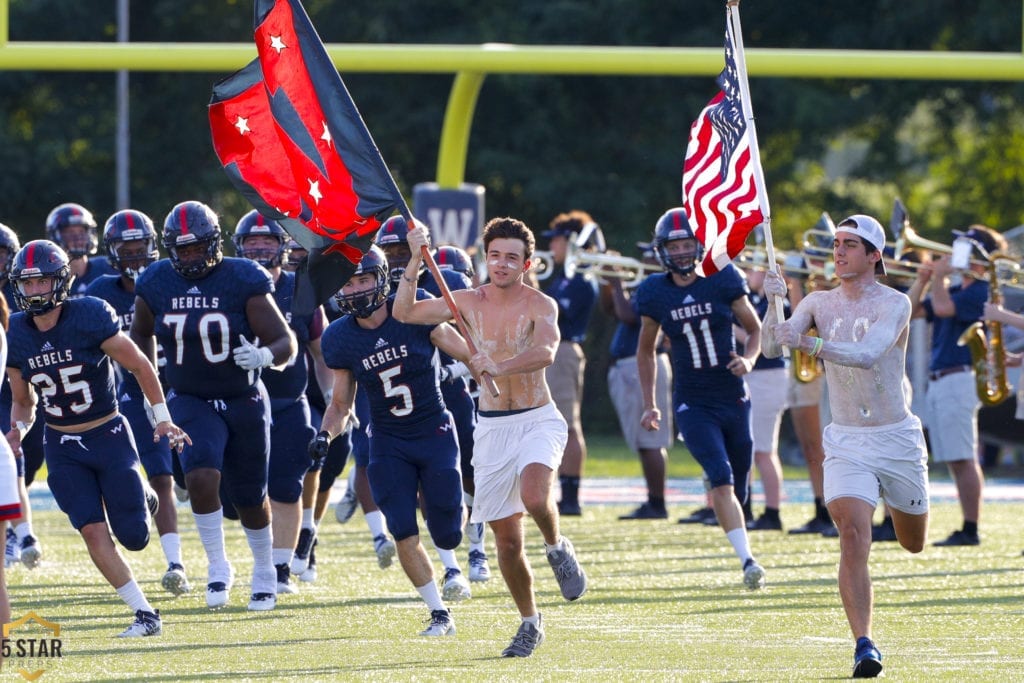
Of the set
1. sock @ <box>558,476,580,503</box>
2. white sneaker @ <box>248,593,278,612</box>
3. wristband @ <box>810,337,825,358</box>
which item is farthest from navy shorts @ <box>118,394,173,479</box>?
sock @ <box>558,476,580,503</box>

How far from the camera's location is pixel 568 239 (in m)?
14.9

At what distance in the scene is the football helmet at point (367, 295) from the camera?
8977 millimetres

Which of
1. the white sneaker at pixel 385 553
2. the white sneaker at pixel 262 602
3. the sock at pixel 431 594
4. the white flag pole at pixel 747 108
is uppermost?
the white flag pole at pixel 747 108

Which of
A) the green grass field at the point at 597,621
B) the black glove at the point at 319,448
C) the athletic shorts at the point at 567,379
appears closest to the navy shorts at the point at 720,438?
the green grass field at the point at 597,621

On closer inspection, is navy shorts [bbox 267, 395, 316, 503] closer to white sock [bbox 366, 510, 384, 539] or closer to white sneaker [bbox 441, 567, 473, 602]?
white sock [bbox 366, 510, 384, 539]

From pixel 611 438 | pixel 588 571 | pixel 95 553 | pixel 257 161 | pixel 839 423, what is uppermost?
pixel 257 161

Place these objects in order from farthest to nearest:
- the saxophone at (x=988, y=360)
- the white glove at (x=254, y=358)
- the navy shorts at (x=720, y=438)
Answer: the saxophone at (x=988, y=360)
the navy shorts at (x=720, y=438)
the white glove at (x=254, y=358)

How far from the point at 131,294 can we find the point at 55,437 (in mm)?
2189

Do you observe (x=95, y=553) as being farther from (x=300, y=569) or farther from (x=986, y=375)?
(x=986, y=375)

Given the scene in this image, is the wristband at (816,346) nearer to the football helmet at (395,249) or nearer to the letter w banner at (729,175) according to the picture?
the letter w banner at (729,175)

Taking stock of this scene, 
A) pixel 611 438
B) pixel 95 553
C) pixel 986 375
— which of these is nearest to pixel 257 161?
pixel 95 553

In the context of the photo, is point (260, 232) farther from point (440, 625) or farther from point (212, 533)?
point (440, 625)

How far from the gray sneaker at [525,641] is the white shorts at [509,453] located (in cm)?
46

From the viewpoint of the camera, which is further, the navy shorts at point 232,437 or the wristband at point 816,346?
the navy shorts at point 232,437
